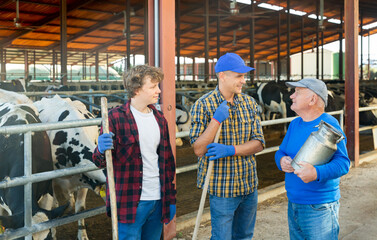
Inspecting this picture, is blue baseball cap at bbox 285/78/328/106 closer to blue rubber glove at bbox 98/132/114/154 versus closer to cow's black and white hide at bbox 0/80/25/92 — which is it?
blue rubber glove at bbox 98/132/114/154

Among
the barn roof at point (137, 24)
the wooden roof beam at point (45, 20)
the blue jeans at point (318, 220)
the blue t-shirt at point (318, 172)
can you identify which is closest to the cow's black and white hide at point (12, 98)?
the blue t-shirt at point (318, 172)

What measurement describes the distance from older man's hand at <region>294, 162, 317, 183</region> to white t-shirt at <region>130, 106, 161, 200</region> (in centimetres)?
84

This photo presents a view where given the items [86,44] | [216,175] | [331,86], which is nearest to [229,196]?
[216,175]

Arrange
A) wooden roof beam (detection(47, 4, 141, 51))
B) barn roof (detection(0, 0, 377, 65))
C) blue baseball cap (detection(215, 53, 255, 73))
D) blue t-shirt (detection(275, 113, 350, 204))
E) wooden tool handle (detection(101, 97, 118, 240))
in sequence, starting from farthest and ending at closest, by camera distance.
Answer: wooden roof beam (detection(47, 4, 141, 51)), barn roof (detection(0, 0, 377, 65)), blue baseball cap (detection(215, 53, 255, 73)), blue t-shirt (detection(275, 113, 350, 204)), wooden tool handle (detection(101, 97, 118, 240))

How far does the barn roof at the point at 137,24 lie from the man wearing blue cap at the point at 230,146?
11758 mm

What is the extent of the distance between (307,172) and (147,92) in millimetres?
1023

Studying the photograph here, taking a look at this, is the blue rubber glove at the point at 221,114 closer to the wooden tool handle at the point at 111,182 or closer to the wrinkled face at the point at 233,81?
the wrinkled face at the point at 233,81

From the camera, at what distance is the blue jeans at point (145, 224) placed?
2439 millimetres

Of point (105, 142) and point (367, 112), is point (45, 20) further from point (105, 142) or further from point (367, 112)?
point (105, 142)

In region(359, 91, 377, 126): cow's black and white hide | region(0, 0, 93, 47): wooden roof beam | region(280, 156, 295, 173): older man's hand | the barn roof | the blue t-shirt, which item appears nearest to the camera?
the blue t-shirt

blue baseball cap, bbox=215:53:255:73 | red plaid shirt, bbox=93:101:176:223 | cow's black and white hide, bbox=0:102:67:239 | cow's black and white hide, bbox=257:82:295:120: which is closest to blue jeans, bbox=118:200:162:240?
red plaid shirt, bbox=93:101:176:223

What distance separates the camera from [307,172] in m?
2.34

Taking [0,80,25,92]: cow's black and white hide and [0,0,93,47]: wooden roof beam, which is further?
[0,0,93,47]: wooden roof beam

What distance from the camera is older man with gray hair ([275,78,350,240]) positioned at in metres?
2.46
